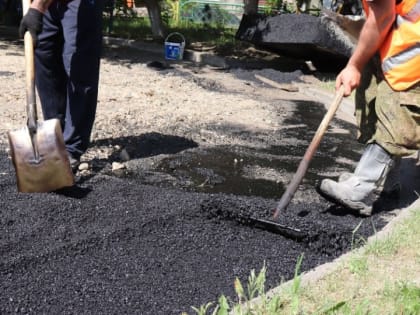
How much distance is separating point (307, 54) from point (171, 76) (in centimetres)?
282

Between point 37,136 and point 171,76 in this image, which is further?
point 171,76

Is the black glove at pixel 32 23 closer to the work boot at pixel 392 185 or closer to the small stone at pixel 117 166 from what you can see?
the small stone at pixel 117 166

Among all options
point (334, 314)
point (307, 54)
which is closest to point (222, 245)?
point (334, 314)

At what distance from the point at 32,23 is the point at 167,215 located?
4.90 ft

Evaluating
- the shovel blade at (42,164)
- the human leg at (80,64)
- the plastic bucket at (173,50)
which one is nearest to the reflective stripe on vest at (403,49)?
the human leg at (80,64)

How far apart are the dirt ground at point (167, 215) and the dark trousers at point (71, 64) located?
36cm

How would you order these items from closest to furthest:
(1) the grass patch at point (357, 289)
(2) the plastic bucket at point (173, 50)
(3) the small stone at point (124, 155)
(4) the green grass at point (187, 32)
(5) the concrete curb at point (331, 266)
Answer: (1) the grass patch at point (357, 289) < (5) the concrete curb at point (331, 266) < (3) the small stone at point (124, 155) < (2) the plastic bucket at point (173, 50) < (4) the green grass at point (187, 32)

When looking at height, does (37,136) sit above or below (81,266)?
above

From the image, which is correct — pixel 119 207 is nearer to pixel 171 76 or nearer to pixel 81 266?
pixel 81 266

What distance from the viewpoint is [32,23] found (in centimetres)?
372

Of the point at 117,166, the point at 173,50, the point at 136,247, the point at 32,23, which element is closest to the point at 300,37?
the point at 173,50

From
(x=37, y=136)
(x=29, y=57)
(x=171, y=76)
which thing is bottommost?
(x=171, y=76)

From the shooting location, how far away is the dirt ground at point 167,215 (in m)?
2.75

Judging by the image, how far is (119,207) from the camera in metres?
3.51
